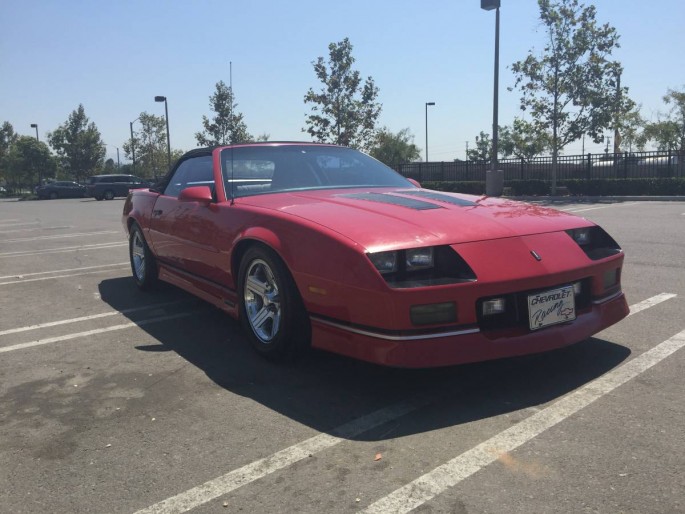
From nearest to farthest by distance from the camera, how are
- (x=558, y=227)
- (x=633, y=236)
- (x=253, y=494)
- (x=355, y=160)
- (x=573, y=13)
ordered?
(x=253, y=494)
(x=558, y=227)
(x=355, y=160)
(x=633, y=236)
(x=573, y=13)

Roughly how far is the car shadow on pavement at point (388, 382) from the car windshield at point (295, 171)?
1.18m

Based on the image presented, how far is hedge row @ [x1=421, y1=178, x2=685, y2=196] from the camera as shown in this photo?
Result: 21484mm

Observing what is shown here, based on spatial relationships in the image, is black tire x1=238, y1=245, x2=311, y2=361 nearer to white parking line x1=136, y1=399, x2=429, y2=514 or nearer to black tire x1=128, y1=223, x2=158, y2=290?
white parking line x1=136, y1=399, x2=429, y2=514

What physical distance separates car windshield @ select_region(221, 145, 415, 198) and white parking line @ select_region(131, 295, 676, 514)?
2125 millimetres

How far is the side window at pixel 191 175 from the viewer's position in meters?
5.05

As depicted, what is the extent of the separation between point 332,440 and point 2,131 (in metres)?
65.4

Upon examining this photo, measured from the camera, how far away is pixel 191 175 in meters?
5.36

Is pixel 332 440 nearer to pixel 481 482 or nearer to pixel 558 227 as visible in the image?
pixel 481 482

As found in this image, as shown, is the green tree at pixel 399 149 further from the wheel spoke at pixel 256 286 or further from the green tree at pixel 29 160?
the wheel spoke at pixel 256 286

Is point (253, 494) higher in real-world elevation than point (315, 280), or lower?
lower

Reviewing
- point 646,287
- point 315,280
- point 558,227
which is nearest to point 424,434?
point 315,280

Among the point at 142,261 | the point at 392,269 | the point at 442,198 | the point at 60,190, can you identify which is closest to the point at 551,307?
the point at 392,269

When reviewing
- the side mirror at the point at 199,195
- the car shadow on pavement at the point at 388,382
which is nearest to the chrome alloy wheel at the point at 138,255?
the side mirror at the point at 199,195

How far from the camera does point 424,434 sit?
277cm
